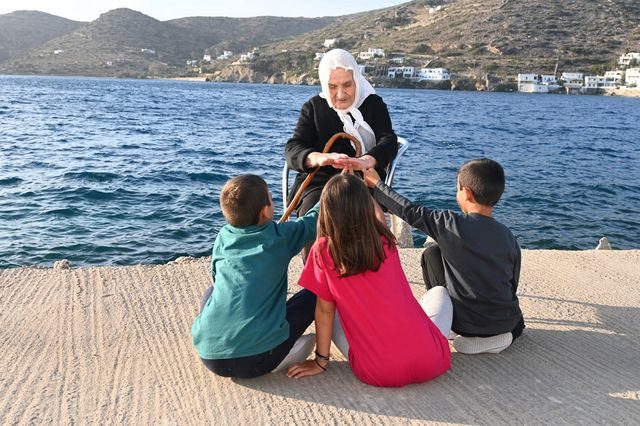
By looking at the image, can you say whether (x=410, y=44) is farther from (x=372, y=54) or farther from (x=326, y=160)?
(x=326, y=160)

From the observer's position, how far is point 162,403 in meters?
2.92

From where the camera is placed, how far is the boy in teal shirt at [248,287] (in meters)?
2.90

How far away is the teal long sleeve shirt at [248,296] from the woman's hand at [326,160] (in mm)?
745

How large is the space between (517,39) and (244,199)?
11058 centimetres

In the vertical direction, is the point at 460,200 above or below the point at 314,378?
above

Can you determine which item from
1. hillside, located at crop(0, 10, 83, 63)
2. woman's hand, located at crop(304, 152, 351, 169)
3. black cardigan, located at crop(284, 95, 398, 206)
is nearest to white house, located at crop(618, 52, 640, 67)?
black cardigan, located at crop(284, 95, 398, 206)

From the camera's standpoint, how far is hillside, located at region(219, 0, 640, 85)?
97375 mm

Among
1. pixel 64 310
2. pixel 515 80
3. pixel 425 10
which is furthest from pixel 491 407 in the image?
pixel 425 10

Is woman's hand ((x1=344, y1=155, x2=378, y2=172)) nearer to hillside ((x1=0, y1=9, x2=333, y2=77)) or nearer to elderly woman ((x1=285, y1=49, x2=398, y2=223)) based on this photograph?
elderly woman ((x1=285, y1=49, x2=398, y2=223))

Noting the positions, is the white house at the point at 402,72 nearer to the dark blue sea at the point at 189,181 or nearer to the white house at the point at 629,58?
the white house at the point at 629,58

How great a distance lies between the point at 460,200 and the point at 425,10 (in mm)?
165224

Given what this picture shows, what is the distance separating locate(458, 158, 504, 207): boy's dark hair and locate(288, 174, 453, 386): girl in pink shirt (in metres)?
0.63

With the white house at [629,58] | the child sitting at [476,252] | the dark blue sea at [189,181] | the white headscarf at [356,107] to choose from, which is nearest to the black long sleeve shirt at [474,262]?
the child sitting at [476,252]

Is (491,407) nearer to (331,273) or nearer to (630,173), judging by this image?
(331,273)
